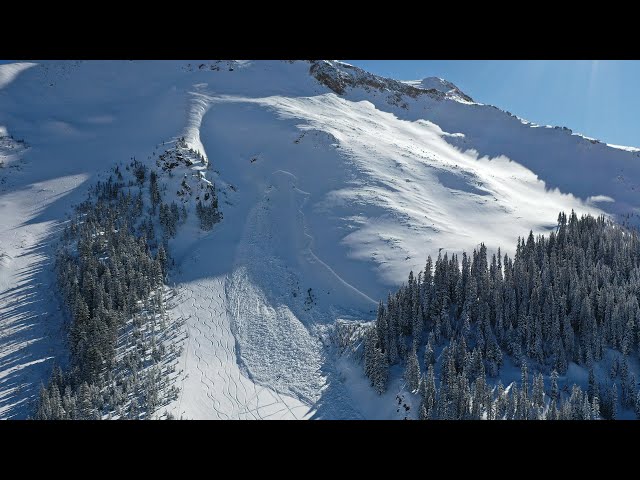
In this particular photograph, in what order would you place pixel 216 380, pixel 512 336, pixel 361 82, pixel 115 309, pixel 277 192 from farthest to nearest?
pixel 361 82 < pixel 277 192 < pixel 115 309 < pixel 512 336 < pixel 216 380

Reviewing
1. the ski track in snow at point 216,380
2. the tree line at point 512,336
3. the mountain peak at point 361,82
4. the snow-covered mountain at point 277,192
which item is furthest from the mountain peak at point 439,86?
the ski track in snow at point 216,380

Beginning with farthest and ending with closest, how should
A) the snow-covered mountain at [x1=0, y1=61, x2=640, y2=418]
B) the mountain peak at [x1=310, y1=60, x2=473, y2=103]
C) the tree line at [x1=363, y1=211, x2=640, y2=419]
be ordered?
the mountain peak at [x1=310, y1=60, x2=473, y2=103]
the snow-covered mountain at [x1=0, y1=61, x2=640, y2=418]
the tree line at [x1=363, y1=211, x2=640, y2=419]

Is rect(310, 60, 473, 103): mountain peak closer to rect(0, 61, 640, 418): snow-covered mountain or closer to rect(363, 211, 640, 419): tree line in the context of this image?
rect(0, 61, 640, 418): snow-covered mountain

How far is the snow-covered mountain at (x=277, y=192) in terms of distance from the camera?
1603 inches

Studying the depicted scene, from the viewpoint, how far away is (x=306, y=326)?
47188mm

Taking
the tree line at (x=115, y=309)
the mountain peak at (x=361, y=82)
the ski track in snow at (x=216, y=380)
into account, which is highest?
the mountain peak at (x=361, y=82)

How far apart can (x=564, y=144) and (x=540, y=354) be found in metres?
107

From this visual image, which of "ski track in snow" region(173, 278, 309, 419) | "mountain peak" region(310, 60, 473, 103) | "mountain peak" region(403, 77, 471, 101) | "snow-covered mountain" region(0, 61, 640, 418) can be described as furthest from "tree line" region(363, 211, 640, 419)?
"mountain peak" region(403, 77, 471, 101)

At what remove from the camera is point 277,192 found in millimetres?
76375

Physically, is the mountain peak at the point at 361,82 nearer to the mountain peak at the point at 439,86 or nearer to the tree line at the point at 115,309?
the mountain peak at the point at 439,86

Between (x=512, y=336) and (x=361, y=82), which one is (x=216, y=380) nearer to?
(x=512, y=336)

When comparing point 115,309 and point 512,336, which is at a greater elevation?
point 512,336

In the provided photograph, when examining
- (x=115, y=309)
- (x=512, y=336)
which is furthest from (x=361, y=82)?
(x=115, y=309)

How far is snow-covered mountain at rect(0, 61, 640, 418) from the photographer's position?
4072 centimetres
